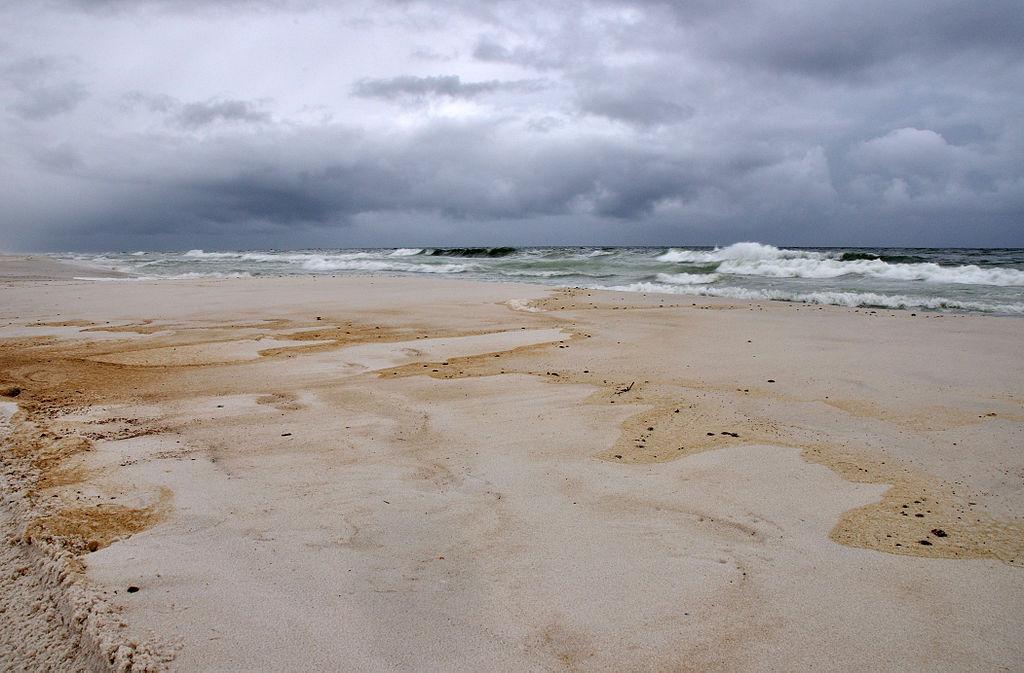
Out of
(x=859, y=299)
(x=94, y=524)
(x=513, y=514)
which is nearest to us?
(x=94, y=524)

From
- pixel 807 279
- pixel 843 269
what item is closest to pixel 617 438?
pixel 807 279

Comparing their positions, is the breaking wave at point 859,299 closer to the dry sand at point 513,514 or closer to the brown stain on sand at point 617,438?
the dry sand at point 513,514

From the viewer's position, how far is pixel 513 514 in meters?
2.63

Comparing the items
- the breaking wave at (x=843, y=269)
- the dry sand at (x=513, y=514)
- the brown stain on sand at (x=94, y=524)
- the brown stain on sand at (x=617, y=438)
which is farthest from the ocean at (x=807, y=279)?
the brown stain on sand at (x=94, y=524)

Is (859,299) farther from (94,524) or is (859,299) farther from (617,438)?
(94,524)

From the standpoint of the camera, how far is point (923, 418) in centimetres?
404

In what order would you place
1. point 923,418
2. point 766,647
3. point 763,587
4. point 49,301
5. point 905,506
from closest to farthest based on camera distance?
point 766,647
point 763,587
point 905,506
point 923,418
point 49,301

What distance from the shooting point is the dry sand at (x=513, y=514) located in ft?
A: 6.04

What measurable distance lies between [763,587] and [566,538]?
2.49ft

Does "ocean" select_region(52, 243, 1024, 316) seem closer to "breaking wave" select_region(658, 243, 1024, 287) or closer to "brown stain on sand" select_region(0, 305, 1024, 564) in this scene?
"breaking wave" select_region(658, 243, 1024, 287)

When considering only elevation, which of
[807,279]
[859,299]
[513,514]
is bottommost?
[513,514]

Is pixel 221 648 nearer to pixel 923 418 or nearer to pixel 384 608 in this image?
pixel 384 608

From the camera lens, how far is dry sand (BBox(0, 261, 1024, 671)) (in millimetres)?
1840

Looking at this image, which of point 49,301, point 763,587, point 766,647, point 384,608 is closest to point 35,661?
point 384,608
